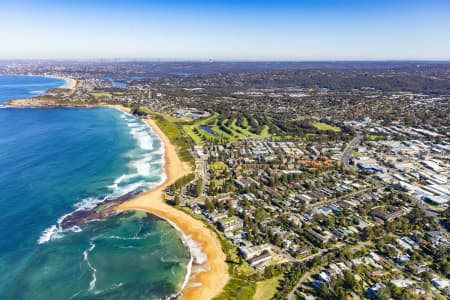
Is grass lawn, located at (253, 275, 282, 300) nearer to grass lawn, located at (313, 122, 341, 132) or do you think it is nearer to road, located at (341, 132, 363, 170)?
road, located at (341, 132, 363, 170)

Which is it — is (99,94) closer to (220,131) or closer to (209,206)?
(220,131)

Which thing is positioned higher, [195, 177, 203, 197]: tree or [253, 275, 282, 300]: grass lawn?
[195, 177, 203, 197]: tree

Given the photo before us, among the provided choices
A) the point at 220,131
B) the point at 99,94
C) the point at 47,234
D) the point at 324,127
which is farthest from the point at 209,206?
the point at 99,94

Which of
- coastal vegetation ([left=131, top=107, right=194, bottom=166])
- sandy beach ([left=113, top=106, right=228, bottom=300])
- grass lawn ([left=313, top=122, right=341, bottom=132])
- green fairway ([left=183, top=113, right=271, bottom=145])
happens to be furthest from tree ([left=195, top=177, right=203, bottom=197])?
grass lawn ([left=313, top=122, right=341, bottom=132])

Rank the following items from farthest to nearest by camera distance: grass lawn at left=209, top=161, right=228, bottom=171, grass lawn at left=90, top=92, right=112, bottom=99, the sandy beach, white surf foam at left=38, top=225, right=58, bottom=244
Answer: grass lawn at left=90, top=92, right=112, bottom=99, grass lawn at left=209, top=161, right=228, bottom=171, white surf foam at left=38, top=225, right=58, bottom=244, the sandy beach

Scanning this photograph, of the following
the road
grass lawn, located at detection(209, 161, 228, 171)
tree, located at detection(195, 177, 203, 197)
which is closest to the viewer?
tree, located at detection(195, 177, 203, 197)

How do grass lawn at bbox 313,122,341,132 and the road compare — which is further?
grass lawn at bbox 313,122,341,132
